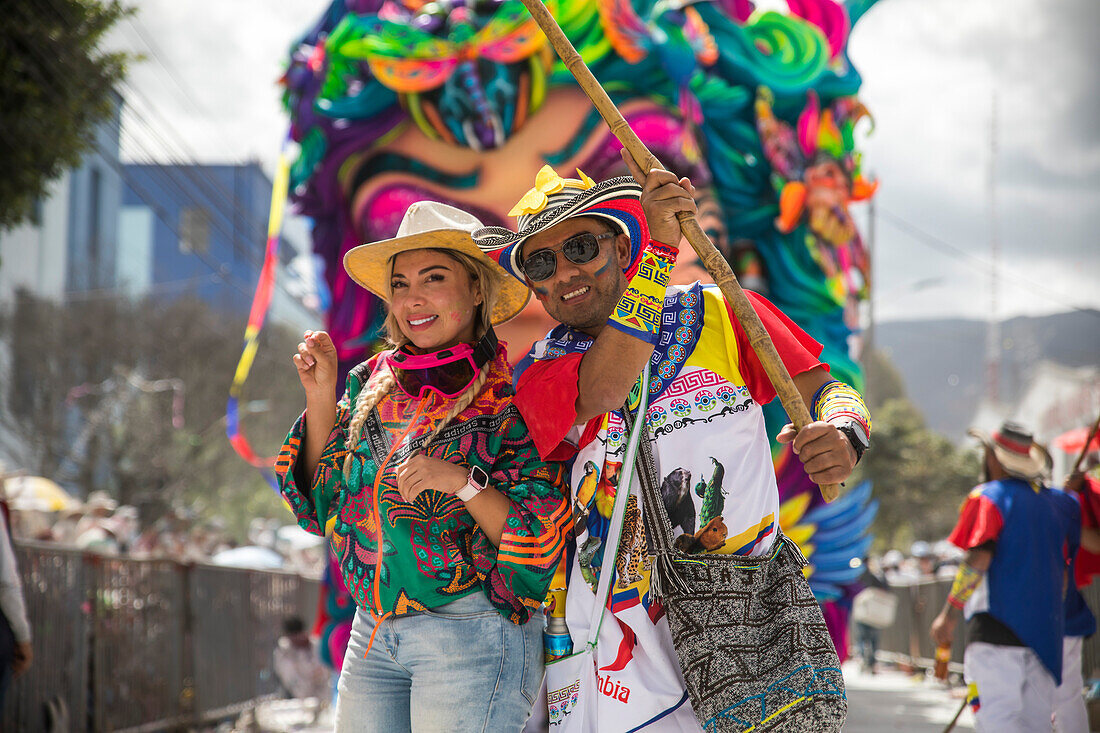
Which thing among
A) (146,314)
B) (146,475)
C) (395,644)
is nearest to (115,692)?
(395,644)

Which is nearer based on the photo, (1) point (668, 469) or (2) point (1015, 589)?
(1) point (668, 469)

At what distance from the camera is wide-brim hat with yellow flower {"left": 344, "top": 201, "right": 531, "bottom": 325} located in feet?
8.87

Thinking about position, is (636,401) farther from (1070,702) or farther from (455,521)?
(1070,702)

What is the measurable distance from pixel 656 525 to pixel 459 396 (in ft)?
1.93

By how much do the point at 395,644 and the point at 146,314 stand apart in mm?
28716

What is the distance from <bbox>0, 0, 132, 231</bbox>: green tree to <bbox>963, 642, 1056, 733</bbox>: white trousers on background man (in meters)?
8.64

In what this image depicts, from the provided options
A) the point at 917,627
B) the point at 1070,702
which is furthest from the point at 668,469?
the point at 917,627

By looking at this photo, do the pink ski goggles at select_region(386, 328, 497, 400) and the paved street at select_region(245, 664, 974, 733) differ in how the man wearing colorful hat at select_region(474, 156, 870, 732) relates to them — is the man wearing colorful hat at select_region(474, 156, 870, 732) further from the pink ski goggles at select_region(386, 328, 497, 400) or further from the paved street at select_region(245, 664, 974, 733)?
the paved street at select_region(245, 664, 974, 733)

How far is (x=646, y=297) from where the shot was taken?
223 cm

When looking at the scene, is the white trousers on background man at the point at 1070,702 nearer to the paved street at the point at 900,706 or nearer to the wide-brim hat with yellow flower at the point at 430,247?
the paved street at the point at 900,706

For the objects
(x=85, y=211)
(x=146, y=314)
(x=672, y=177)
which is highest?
(x=85, y=211)

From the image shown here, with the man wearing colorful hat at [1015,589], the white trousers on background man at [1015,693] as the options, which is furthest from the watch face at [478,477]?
the white trousers on background man at [1015,693]

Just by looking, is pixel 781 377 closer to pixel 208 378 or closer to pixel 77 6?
pixel 77 6

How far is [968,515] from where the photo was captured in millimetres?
5242
